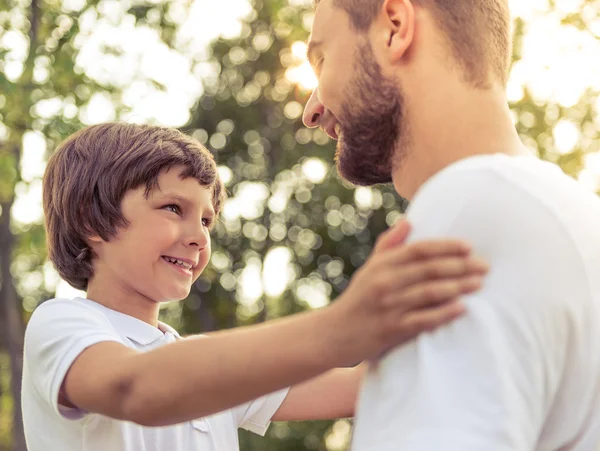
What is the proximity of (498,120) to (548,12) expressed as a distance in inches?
875

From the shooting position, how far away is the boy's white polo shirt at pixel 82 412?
2.35 m

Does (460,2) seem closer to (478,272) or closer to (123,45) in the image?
(478,272)

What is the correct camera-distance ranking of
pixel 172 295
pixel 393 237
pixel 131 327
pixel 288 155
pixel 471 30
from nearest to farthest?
1. pixel 393 237
2. pixel 471 30
3. pixel 131 327
4. pixel 172 295
5. pixel 288 155

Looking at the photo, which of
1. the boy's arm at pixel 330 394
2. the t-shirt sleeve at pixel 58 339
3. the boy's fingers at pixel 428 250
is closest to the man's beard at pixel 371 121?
the boy's fingers at pixel 428 250

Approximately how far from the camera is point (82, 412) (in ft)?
8.05

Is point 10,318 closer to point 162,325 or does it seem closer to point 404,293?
point 162,325

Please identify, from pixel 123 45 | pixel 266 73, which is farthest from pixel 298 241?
pixel 123 45

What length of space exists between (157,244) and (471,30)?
58.8 inches

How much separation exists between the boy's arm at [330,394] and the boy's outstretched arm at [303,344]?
4.15ft

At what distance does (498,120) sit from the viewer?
1938mm

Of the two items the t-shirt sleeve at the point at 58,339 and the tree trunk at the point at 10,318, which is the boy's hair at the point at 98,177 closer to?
the t-shirt sleeve at the point at 58,339

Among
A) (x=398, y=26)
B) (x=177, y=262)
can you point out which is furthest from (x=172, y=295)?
(x=398, y=26)

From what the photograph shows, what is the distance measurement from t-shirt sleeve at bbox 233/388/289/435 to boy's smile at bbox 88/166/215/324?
19.2 inches

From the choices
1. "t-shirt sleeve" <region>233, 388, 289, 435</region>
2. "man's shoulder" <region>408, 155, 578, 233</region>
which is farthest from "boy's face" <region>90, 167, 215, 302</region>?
"man's shoulder" <region>408, 155, 578, 233</region>
